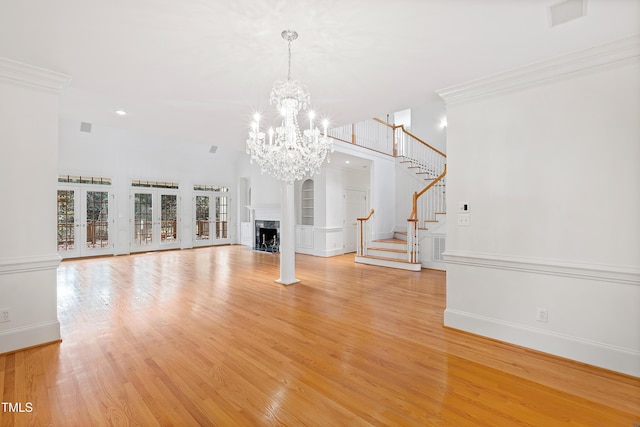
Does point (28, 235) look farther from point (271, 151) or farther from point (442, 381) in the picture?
point (442, 381)

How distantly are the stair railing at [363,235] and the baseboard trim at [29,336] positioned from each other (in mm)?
6152

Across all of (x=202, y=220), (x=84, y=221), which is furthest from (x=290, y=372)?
(x=202, y=220)

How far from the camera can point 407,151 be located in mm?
9391

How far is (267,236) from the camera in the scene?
32.9 ft

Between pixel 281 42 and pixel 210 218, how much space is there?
31.7ft

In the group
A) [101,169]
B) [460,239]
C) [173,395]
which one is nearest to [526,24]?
[460,239]

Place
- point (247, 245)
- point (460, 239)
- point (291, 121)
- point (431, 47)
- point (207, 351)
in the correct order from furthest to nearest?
point (247, 245)
point (460, 239)
point (291, 121)
point (207, 351)
point (431, 47)

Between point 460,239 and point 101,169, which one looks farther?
point 101,169

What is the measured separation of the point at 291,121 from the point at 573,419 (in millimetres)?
3245

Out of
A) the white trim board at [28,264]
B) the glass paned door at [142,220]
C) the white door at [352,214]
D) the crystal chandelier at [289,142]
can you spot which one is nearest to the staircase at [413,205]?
the white door at [352,214]

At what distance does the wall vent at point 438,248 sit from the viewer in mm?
6571

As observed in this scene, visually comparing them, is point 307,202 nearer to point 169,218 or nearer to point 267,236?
point 267,236

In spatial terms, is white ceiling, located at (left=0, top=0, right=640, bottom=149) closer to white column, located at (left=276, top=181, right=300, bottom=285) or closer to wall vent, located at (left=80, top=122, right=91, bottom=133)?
white column, located at (left=276, top=181, right=300, bottom=285)

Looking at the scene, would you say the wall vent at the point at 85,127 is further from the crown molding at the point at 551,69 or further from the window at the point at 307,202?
the crown molding at the point at 551,69
